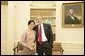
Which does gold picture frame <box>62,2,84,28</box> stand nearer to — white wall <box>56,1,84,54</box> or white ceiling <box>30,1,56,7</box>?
white wall <box>56,1,84,54</box>

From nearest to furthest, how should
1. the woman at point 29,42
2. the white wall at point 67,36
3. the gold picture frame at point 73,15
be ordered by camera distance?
the woman at point 29,42 < the gold picture frame at point 73,15 < the white wall at point 67,36

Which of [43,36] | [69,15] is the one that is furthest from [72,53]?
[43,36]

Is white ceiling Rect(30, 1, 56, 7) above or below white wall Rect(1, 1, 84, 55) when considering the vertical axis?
above

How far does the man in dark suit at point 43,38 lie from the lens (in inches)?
158

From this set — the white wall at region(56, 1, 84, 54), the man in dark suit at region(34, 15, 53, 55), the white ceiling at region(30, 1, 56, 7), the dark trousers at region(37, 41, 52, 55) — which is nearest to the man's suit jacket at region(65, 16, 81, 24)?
the white wall at region(56, 1, 84, 54)

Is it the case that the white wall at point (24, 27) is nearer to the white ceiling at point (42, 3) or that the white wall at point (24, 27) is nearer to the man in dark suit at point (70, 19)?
the white ceiling at point (42, 3)

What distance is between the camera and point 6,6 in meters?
8.64

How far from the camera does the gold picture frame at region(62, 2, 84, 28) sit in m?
8.23

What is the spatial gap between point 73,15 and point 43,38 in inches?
174

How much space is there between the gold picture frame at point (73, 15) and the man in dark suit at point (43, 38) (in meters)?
4.27

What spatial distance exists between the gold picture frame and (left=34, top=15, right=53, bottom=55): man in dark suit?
4.27 m

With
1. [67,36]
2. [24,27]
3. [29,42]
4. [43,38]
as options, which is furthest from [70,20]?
[29,42]

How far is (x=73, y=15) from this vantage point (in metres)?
8.30

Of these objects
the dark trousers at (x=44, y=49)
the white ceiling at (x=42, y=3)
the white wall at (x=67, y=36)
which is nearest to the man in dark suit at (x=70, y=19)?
the white wall at (x=67, y=36)
